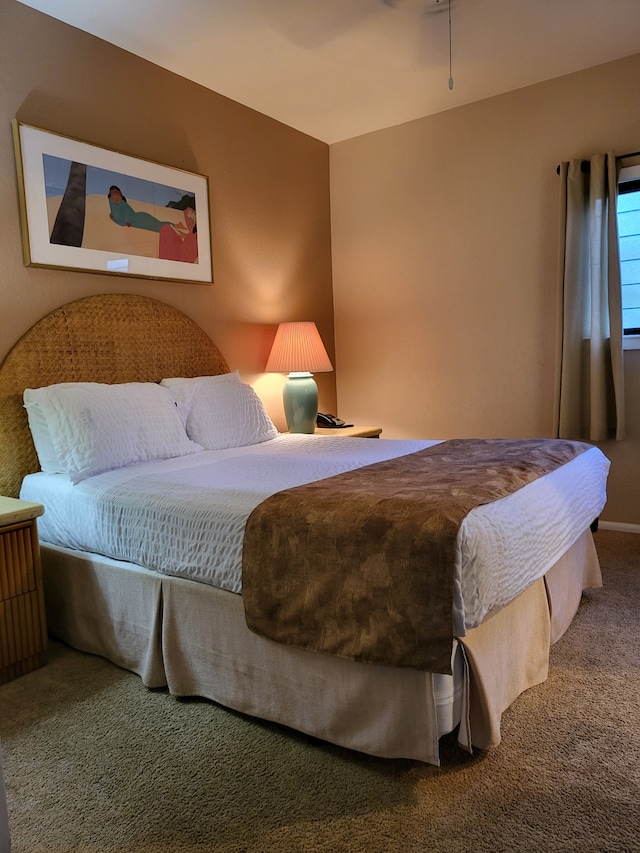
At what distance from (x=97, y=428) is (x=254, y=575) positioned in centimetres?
107

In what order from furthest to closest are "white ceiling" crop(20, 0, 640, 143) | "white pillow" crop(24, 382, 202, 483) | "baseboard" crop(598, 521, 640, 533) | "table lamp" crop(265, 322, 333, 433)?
"table lamp" crop(265, 322, 333, 433)
"baseboard" crop(598, 521, 640, 533)
"white ceiling" crop(20, 0, 640, 143)
"white pillow" crop(24, 382, 202, 483)

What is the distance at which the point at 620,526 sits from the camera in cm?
360

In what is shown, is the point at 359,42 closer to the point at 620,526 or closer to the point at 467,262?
the point at 467,262

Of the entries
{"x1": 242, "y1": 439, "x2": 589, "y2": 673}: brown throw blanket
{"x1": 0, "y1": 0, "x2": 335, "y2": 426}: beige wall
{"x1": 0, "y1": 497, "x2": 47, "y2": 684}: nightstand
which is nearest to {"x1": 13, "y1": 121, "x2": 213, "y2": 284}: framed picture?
{"x1": 0, "y1": 0, "x2": 335, "y2": 426}: beige wall


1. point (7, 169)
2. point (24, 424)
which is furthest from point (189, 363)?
→ point (7, 169)

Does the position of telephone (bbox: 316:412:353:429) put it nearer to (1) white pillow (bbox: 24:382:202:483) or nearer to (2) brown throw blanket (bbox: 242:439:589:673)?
(1) white pillow (bbox: 24:382:202:483)

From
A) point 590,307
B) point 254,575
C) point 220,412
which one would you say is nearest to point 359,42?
point 590,307

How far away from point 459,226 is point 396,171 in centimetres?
65

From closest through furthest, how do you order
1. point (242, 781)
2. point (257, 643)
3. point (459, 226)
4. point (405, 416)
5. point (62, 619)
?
point (242, 781)
point (257, 643)
point (62, 619)
point (459, 226)
point (405, 416)

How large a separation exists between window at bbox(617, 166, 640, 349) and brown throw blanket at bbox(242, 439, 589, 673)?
2129 millimetres

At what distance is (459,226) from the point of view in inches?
159

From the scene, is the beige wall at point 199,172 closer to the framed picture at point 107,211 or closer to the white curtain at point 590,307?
the framed picture at point 107,211

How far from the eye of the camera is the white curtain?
337cm

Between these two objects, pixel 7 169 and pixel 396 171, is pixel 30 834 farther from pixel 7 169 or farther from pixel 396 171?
pixel 396 171
